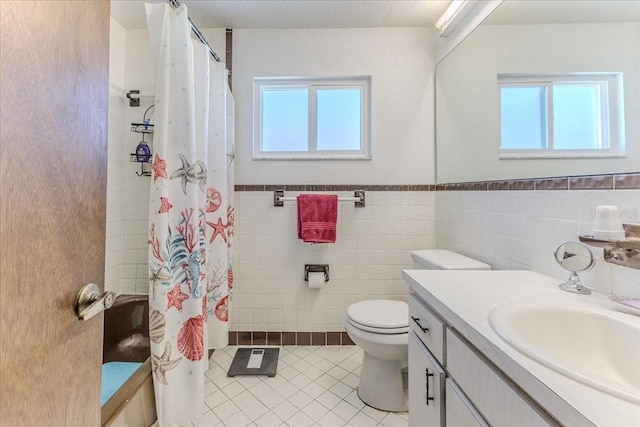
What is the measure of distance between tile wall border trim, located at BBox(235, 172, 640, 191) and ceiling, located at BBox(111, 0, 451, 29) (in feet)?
3.79

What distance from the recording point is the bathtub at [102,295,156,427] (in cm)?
106

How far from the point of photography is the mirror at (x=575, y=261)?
90 cm

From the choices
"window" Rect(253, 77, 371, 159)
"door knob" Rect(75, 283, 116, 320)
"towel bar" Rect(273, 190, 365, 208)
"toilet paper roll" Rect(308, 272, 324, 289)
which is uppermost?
"window" Rect(253, 77, 371, 159)

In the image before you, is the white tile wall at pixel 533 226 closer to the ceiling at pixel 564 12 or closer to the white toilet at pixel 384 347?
the white toilet at pixel 384 347

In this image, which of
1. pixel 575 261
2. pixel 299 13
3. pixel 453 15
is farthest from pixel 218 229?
pixel 453 15

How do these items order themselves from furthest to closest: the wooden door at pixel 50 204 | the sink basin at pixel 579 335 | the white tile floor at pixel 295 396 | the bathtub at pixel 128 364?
the white tile floor at pixel 295 396 < the bathtub at pixel 128 364 < the sink basin at pixel 579 335 < the wooden door at pixel 50 204

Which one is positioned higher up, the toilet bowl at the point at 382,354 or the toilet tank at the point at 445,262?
Result: the toilet tank at the point at 445,262

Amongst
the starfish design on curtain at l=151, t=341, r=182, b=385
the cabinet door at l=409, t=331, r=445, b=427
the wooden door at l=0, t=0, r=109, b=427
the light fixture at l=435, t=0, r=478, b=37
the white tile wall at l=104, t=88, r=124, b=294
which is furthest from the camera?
the white tile wall at l=104, t=88, r=124, b=294

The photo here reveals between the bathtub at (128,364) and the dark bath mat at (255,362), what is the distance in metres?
0.52

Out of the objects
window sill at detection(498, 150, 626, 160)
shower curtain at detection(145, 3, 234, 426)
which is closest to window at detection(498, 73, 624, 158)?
window sill at detection(498, 150, 626, 160)

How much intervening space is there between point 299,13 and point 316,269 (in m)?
1.77

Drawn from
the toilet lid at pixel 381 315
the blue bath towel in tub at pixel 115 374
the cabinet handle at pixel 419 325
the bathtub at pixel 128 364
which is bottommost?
the blue bath towel in tub at pixel 115 374

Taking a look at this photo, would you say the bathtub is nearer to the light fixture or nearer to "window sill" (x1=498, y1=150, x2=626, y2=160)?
"window sill" (x1=498, y1=150, x2=626, y2=160)

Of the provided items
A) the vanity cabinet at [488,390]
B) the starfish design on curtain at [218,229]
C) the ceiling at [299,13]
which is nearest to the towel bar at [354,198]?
the starfish design on curtain at [218,229]
